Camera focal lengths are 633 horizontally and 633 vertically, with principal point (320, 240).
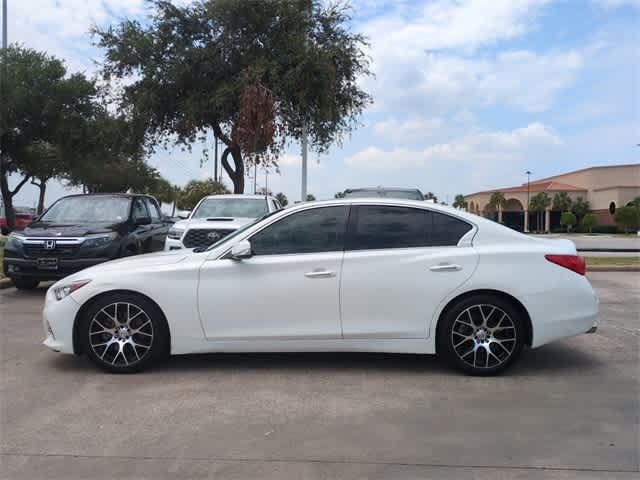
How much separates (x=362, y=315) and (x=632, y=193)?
2939 inches

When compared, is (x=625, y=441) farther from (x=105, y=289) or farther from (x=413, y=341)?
(x=105, y=289)

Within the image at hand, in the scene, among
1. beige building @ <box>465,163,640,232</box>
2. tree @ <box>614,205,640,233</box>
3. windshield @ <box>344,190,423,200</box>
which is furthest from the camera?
beige building @ <box>465,163,640,232</box>

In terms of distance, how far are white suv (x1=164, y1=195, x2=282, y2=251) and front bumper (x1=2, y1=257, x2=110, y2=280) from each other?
1.51 meters

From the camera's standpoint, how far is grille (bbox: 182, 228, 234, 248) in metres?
10.8

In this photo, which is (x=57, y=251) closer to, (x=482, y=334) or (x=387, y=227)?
(x=387, y=227)

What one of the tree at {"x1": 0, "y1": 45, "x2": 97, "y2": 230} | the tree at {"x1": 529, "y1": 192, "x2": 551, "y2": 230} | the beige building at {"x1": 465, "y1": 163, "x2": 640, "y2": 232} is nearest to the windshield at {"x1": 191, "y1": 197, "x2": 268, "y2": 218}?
the tree at {"x1": 0, "y1": 45, "x2": 97, "y2": 230}

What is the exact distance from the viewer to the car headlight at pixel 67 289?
560 centimetres

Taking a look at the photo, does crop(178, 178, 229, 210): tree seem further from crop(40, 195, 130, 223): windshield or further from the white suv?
crop(40, 195, 130, 223): windshield

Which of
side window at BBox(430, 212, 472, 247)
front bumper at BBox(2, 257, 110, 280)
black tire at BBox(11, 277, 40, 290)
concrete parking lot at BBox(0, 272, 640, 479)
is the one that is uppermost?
side window at BBox(430, 212, 472, 247)

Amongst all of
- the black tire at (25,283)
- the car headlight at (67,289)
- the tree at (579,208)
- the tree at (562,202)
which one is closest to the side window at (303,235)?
the car headlight at (67,289)

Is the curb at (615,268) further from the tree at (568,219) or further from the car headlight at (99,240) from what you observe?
the tree at (568,219)

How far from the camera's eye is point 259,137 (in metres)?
20.4

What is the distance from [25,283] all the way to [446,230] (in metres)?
8.00

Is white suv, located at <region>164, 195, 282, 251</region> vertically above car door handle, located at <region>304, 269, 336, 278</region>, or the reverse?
white suv, located at <region>164, 195, 282, 251</region>
